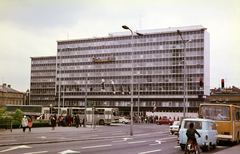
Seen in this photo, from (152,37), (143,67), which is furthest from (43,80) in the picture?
(152,37)

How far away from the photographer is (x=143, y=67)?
9956cm

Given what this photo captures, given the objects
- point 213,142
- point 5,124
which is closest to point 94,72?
point 5,124

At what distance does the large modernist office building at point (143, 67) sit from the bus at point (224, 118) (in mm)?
68840

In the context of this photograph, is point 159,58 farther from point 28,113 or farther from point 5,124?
point 5,124

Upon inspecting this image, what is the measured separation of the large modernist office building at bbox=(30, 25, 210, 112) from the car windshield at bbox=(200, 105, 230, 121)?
2712 inches

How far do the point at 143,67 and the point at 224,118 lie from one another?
79.6 m

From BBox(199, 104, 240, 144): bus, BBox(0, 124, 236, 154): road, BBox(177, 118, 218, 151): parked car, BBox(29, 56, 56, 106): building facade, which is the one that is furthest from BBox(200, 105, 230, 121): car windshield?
BBox(29, 56, 56, 106): building facade

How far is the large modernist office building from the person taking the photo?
303 ft

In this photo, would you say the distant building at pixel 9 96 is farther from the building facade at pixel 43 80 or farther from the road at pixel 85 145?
the road at pixel 85 145

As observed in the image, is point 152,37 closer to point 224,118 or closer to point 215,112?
point 215,112

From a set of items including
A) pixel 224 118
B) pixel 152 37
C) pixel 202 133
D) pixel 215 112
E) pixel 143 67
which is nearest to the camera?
pixel 202 133

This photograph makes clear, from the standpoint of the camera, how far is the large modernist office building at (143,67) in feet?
303

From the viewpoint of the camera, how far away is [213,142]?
57.0 feet

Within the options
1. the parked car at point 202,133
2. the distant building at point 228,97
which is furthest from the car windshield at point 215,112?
the distant building at point 228,97
